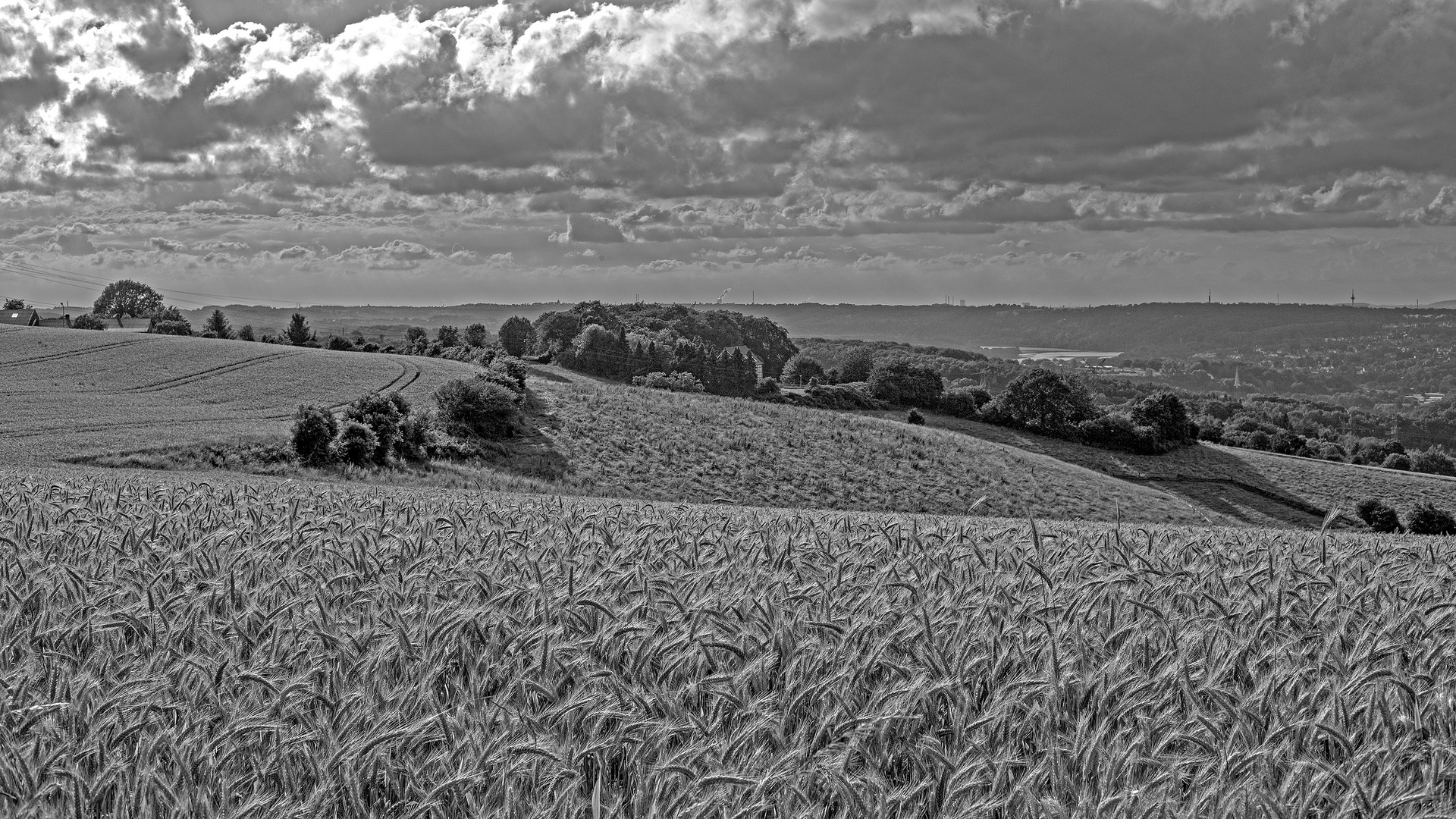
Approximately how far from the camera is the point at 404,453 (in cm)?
6694

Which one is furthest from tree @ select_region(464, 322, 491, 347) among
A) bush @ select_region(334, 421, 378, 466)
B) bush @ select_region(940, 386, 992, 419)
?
bush @ select_region(334, 421, 378, 466)

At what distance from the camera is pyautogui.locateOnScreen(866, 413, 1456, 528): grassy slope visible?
94.8 metres

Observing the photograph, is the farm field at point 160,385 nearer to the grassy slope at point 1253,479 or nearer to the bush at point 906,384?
the bush at point 906,384

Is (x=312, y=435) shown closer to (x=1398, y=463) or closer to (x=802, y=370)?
(x=1398, y=463)

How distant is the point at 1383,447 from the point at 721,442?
4062 inches

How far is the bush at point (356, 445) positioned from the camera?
2468 inches

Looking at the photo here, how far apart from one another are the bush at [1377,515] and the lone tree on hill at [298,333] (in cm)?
12211

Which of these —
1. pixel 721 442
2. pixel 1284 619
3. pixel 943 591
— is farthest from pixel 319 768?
pixel 721 442

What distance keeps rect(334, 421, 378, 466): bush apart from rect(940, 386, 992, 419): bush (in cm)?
8318

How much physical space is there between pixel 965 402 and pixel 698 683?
132616 millimetres

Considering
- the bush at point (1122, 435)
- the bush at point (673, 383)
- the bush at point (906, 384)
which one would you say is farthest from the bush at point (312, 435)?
the bush at point (906, 384)

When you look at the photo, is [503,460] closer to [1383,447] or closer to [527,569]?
[527,569]

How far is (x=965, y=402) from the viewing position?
133 meters

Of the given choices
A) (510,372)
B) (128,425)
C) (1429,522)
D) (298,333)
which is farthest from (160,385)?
(1429,522)
